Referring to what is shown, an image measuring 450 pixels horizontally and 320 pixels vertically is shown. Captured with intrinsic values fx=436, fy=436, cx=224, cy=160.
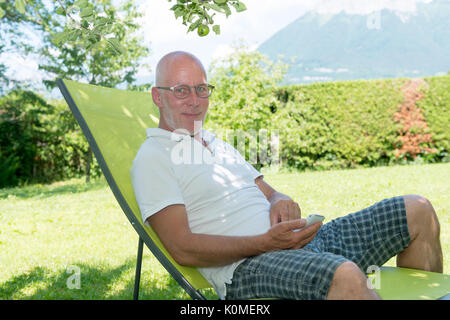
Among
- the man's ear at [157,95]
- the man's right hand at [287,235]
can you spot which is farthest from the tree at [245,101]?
the man's right hand at [287,235]

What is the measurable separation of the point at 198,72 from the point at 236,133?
7.18 metres

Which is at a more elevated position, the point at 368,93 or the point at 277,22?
the point at 277,22

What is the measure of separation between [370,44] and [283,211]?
68.8 metres

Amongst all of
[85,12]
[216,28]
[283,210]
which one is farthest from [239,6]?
[283,210]

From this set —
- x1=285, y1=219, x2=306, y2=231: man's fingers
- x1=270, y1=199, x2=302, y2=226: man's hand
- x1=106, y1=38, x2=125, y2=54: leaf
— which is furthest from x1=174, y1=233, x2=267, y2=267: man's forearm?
x1=106, y1=38, x2=125, y2=54: leaf

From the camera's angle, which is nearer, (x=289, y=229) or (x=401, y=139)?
(x=289, y=229)

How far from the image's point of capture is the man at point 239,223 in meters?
1.56

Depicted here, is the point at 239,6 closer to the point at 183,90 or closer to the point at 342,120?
the point at 183,90

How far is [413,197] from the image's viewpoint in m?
1.96

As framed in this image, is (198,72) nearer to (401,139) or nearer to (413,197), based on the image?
(413,197)

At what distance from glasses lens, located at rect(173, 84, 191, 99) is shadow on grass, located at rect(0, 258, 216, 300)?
1.44m
